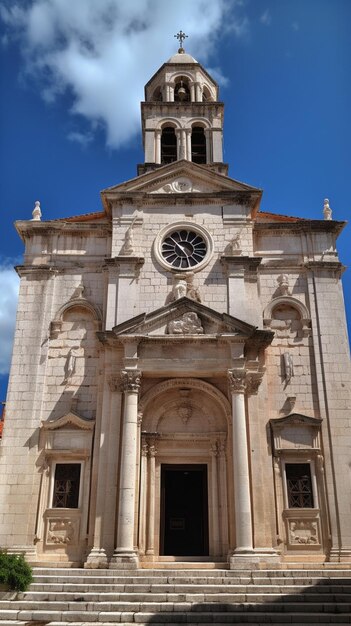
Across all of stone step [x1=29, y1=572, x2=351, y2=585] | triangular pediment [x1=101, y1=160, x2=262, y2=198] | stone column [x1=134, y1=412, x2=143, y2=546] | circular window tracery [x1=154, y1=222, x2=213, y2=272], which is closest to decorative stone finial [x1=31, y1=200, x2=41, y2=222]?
triangular pediment [x1=101, y1=160, x2=262, y2=198]

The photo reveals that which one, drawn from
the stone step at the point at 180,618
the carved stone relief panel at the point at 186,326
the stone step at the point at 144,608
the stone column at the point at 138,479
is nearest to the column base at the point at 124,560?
the stone column at the point at 138,479

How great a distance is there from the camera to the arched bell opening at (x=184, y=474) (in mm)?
16750

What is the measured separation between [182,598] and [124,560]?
315 cm

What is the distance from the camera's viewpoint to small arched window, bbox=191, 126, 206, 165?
24.1 meters

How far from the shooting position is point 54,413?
17844mm

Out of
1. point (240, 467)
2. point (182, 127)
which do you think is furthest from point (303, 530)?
point (182, 127)

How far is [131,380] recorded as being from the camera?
17.1 metres

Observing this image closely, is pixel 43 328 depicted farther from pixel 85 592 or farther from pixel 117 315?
pixel 85 592

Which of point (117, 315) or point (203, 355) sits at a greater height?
point (117, 315)

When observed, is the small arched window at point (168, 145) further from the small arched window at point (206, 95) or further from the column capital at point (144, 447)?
the column capital at point (144, 447)

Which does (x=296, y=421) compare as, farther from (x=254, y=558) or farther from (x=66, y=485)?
(x=66, y=485)

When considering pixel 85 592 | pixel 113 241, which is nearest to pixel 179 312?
pixel 113 241

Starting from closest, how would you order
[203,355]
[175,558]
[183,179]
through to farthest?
[175,558] < [203,355] < [183,179]

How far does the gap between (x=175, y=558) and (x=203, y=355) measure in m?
5.92
